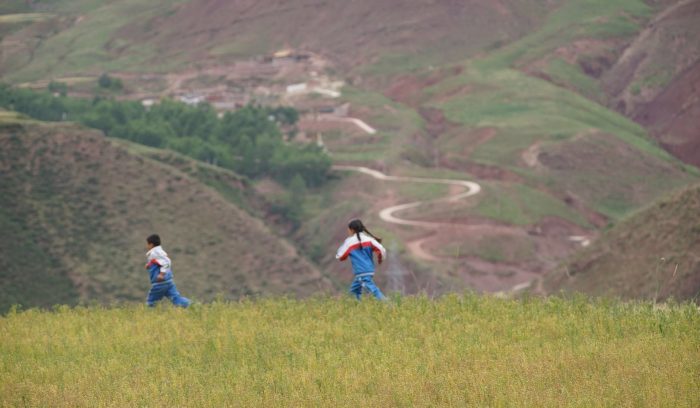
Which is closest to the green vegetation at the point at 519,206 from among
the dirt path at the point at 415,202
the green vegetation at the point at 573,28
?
the dirt path at the point at 415,202

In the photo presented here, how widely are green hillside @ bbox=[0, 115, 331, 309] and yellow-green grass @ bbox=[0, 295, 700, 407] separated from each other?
140ft

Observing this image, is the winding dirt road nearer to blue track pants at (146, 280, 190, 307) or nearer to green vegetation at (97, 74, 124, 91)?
green vegetation at (97, 74, 124, 91)

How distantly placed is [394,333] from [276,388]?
2594 mm

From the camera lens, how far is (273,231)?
81688mm

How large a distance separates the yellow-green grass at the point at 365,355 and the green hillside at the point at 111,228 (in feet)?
140

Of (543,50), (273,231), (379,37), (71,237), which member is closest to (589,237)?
(273,231)

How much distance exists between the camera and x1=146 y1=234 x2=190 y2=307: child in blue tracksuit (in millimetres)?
18953

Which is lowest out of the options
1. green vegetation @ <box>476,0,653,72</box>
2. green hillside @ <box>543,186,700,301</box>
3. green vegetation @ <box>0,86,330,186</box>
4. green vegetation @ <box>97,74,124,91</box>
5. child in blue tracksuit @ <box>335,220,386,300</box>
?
green hillside @ <box>543,186,700,301</box>

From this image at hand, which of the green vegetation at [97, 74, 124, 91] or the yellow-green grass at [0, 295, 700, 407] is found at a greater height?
the green vegetation at [97, 74, 124, 91]

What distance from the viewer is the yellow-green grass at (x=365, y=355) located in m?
12.1

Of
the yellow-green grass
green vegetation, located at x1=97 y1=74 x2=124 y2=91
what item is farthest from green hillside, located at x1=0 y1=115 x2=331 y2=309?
the yellow-green grass

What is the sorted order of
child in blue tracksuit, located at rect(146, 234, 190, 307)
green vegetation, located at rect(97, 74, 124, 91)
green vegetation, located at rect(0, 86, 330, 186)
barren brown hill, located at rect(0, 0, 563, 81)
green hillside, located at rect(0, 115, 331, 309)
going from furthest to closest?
barren brown hill, located at rect(0, 0, 563, 81) < green vegetation, located at rect(97, 74, 124, 91) < green vegetation, located at rect(0, 86, 330, 186) < green hillside, located at rect(0, 115, 331, 309) < child in blue tracksuit, located at rect(146, 234, 190, 307)

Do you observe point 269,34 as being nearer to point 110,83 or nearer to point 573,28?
point 110,83

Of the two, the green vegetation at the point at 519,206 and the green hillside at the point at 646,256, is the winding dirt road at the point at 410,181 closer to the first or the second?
the green vegetation at the point at 519,206
